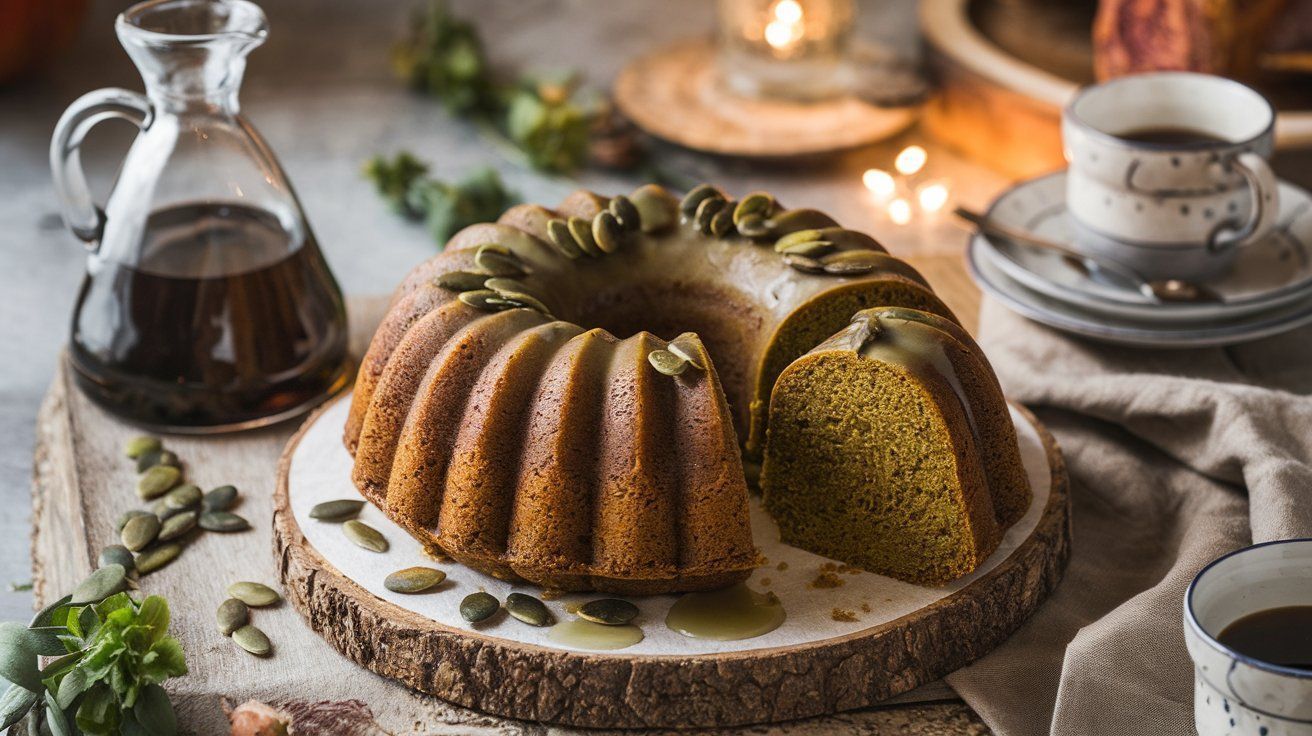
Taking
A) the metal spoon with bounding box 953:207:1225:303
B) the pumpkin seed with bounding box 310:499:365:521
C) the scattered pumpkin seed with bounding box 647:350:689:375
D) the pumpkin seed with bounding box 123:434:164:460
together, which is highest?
the scattered pumpkin seed with bounding box 647:350:689:375

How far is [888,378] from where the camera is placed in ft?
5.57

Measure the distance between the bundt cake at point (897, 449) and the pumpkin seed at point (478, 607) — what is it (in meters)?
0.40

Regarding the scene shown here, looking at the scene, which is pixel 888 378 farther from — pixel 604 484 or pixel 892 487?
pixel 604 484

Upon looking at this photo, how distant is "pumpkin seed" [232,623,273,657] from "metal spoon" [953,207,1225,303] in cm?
142

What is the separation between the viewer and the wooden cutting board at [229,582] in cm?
168

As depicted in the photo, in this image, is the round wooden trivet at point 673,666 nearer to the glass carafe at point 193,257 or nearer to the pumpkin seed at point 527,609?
the pumpkin seed at point 527,609

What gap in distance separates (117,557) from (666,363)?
832 millimetres

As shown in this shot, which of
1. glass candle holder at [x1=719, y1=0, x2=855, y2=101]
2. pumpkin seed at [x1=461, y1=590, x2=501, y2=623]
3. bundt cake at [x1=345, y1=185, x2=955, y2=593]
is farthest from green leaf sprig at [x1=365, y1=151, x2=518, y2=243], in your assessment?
pumpkin seed at [x1=461, y1=590, x2=501, y2=623]

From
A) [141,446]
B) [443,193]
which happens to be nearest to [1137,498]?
[141,446]

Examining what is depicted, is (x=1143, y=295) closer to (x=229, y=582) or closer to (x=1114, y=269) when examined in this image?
(x=1114, y=269)

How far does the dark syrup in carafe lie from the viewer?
7.16 ft

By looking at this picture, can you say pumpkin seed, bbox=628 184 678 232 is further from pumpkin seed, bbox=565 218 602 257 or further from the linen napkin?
the linen napkin

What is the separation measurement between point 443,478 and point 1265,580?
37.7 inches

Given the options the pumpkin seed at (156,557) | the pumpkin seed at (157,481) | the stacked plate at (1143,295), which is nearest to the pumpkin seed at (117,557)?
the pumpkin seed at (156,557)
